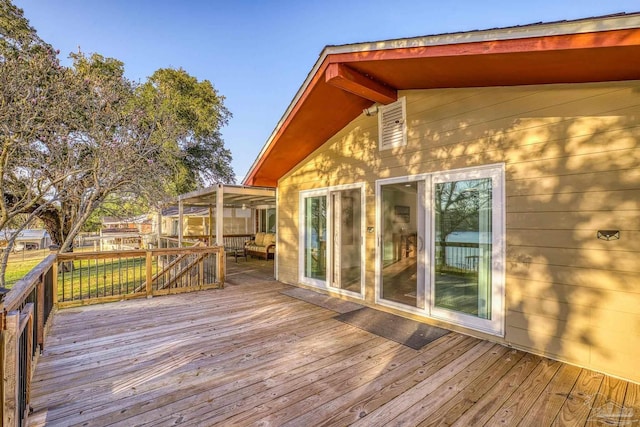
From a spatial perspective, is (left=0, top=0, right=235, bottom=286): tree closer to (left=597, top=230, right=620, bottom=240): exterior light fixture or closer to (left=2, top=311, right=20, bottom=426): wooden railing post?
(left=2, top=311, right=20, bottom=426): wooden railing post

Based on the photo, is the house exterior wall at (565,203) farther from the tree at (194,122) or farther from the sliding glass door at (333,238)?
the tree at (194,122)

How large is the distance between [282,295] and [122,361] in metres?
2.92

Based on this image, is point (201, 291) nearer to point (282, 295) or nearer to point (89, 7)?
point (282, 295)

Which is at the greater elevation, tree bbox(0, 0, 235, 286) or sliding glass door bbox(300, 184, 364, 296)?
tree bbox(0, 0, 235, 286)

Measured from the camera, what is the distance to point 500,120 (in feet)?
11.1

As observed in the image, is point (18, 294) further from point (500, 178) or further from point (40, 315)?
point (500, 178)

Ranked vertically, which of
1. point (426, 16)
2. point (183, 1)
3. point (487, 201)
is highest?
point (183, 1)

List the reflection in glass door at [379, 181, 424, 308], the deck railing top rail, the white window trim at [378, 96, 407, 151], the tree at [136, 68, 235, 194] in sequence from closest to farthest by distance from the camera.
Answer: the deck railing top rail → the reflection in glass door at [379, 181, 424, 308] → the white window trim at [378, 96, 407, 151] → the tree at [136, 68, 235, 194]

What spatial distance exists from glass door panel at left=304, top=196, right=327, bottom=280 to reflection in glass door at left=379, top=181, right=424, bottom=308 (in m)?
1.38

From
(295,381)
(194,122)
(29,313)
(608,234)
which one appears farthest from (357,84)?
(194,122)

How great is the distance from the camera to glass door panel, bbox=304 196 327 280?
5711 millimetres

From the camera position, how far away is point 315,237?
5922 mm

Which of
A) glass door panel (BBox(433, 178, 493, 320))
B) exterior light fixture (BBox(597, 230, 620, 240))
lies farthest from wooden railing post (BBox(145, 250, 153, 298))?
exterior light fixture (BBox(597, 230, 620, 240))

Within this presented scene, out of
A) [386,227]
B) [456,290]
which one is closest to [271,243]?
[386,227]
